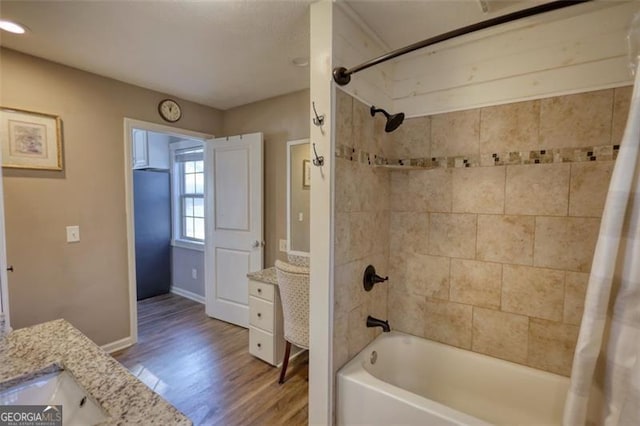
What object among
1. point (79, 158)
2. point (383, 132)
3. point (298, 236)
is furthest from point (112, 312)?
point (383, 132)

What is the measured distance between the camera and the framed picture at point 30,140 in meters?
2.06

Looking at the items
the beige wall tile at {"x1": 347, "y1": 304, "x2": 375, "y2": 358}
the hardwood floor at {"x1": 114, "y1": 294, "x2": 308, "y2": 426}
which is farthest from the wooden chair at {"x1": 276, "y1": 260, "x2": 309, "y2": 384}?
the beige wall tile at {"x1": 347, "y1": 304, "x2": 375, "y2": 358}

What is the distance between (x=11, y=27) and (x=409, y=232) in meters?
2.74

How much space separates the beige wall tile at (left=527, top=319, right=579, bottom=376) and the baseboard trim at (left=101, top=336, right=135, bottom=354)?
3145mm

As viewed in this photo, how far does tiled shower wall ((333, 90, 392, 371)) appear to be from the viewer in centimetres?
151

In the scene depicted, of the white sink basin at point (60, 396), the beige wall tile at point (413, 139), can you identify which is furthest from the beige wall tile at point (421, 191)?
the white sink basin at point (60, 396)

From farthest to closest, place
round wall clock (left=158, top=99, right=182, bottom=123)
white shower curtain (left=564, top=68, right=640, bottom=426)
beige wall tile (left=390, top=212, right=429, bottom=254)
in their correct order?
1. round wall clock (left=158, top=99, right=182, bottom=123)
2. beige wall tile (left=390, top=212, right=429, bottom=254)
3. white shower curtain (left=564, top=68, right=640, bottom=426)

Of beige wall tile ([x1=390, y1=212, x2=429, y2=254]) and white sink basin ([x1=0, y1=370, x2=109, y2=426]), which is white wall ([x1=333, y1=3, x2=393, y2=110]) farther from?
white sink basin ([x1=0, y1=370, x2=109, y2=426])

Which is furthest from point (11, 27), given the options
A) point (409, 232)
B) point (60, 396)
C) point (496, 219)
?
point (496, 219)

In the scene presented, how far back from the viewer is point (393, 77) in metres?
1.98

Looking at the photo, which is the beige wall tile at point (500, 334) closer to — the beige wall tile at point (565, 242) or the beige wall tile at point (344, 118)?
the beige wall tile at point (565, 242)

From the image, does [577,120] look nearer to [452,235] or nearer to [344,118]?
[452,235]

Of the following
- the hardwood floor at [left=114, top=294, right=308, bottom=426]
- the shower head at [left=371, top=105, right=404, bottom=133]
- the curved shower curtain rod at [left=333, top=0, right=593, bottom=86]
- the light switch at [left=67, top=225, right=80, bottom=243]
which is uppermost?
the curved shower curtain rod at [left=333, top=0, right=593, bottom=86]

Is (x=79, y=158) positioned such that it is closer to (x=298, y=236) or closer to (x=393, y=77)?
(x=298, y=236)
